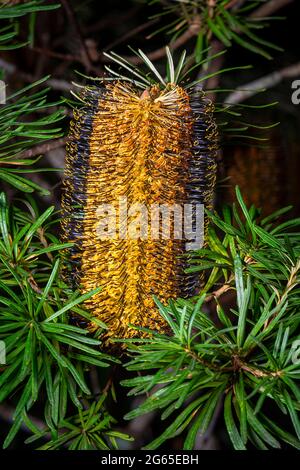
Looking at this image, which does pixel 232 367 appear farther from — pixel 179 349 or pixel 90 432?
pixel 90 432

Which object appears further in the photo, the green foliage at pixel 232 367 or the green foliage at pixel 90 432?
the green foliage at pixel 90 432

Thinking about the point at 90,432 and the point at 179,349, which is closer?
the point at 179,349

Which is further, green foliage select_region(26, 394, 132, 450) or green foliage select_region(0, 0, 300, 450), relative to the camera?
green foliage select_region(26, 394, 132, 450)

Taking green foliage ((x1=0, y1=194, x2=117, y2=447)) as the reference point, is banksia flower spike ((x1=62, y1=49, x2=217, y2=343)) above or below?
above

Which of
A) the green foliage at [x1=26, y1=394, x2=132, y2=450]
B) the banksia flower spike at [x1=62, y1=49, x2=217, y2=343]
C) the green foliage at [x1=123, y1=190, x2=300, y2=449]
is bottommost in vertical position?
the green foliage at [x1=26, y1=394, x2=132, y2=450]

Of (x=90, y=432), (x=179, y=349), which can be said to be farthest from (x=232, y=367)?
(x=90, y=432)

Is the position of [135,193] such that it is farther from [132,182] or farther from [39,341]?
[39,341]

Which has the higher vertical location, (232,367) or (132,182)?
(132,182)

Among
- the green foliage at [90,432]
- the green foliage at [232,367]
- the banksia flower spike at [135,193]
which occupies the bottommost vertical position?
the green foliage at [90,432]
